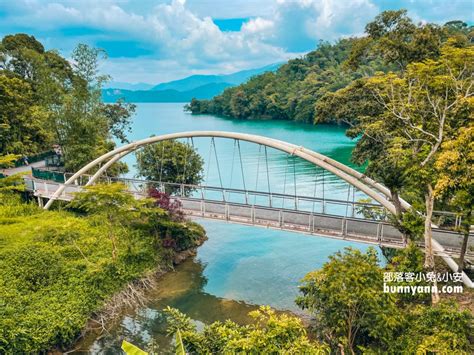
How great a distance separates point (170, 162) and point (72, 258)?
8.97 metres

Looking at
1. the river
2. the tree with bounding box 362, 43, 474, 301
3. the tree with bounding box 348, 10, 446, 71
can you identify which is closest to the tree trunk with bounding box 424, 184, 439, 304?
the tree with bounding box 362, 43, 474, 301

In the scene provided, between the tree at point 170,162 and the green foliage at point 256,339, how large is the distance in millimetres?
13545

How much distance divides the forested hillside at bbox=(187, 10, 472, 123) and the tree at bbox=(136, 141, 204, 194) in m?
7.97

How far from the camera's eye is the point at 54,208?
21.0 metres

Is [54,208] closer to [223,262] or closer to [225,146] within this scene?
[223,262]

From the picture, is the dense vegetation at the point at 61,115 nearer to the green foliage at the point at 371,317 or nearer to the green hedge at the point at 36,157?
the green hedge at the point at 36,157

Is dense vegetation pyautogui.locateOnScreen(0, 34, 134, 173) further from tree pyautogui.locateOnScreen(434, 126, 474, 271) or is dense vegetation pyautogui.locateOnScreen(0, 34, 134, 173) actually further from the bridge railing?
tree pyautogui.locateOnScreen(434, 126, 474, 271)

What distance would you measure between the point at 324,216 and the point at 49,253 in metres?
10.9

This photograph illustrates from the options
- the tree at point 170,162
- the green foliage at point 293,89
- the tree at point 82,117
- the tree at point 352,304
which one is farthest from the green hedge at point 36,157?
the green foliage at point 293,89

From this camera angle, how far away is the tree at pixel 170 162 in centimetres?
2241

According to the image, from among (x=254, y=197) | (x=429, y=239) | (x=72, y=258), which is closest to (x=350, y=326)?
(x=429, y=239)

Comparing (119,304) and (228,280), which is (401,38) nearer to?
(228,280)

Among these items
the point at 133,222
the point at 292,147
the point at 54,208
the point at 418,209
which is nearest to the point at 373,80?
the point at 292,147

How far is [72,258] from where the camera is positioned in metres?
15.2
